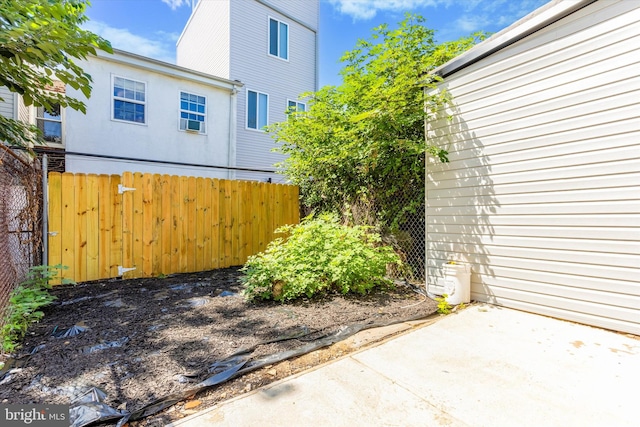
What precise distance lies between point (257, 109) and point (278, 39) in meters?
2.83

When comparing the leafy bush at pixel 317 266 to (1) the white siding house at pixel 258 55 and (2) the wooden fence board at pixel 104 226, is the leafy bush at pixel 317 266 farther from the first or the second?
(1) the white siding house at pixel 258 55

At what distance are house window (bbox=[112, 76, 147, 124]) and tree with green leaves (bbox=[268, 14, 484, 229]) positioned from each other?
455cm

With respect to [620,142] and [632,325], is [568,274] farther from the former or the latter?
[620,142]

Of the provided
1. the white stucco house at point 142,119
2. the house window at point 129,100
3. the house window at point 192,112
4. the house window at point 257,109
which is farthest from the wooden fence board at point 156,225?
the house window at point 257,109

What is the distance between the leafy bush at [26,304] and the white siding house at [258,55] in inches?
233

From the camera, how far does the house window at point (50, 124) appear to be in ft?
24.2

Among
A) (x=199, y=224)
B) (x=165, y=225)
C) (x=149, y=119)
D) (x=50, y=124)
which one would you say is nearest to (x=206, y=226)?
(x=199, y=224)

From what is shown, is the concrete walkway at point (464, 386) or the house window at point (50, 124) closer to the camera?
the concrete walkway at point (464, 386)

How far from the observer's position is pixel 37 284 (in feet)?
11.7

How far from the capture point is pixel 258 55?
1002cm

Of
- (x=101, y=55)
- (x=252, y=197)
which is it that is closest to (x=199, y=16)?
(x=101, y=55)

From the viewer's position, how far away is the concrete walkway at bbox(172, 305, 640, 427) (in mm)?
1625

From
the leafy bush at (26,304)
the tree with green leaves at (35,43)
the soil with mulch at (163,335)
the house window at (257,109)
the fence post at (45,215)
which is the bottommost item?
the soil with mulch at (163,335)

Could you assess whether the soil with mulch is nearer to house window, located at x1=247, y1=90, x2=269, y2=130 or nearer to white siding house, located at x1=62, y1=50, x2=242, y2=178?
white siding house, located at x1=62, y1=50, x2=242, y2=178
